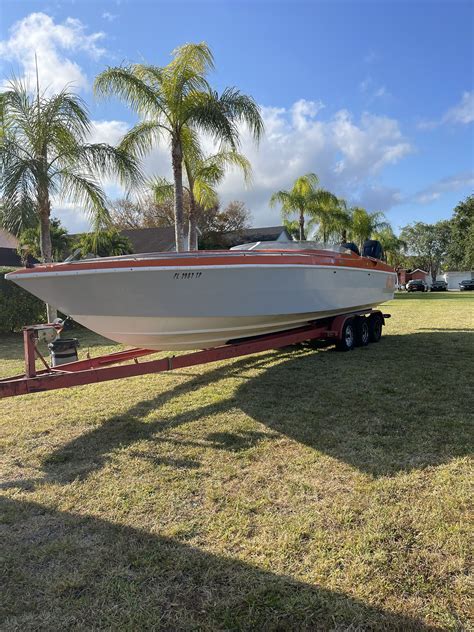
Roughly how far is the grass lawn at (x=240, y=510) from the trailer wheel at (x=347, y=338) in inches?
92.9

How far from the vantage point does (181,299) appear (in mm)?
4758

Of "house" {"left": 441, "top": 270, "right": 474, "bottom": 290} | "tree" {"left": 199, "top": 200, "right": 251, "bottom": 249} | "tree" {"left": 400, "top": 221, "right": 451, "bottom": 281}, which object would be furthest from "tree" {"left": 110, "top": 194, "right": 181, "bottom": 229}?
"tree" {"left": 400, "top": 221, "right": 451, "bottom": 281}

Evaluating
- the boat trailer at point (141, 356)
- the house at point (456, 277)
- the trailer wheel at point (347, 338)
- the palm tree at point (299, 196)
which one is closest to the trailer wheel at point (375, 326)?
the boat trailer at point (141, 356)

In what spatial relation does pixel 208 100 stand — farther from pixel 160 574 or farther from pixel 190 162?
pixel 160 574

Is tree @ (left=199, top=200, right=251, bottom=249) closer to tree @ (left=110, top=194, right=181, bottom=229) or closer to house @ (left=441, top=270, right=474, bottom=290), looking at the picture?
tree @ (left=110, top=194, right=181, bottom=229)

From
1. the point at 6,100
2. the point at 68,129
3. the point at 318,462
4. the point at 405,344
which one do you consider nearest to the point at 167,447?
the point at 318,462

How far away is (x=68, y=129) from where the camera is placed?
9.16 meters

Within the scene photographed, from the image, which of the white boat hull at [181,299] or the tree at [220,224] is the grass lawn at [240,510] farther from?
the tree at [220,224]

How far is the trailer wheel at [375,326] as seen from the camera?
8.76m

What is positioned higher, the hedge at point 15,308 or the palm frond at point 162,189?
the palm frond at point 162,189

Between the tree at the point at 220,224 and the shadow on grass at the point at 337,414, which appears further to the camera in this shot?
the tree at the point at 220,224

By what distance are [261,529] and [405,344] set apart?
682 centimetres

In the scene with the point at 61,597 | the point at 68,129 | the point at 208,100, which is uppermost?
the point at 208,100

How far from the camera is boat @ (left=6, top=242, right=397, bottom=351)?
4.38 m
